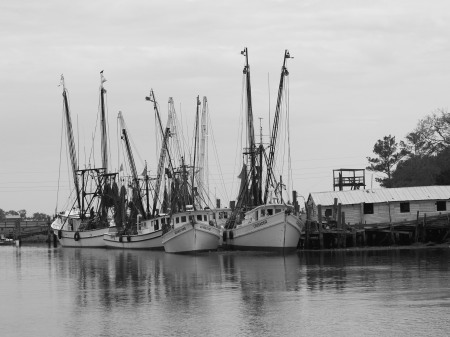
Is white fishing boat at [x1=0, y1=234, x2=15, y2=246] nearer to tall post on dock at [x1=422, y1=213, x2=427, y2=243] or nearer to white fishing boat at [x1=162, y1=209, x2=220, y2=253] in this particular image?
white fishing boat at [x1=162, y1=209, x2=220, y2=253]

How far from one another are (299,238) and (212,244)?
26.8 feet

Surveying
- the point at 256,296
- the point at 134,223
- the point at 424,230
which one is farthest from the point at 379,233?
the point at 256,296

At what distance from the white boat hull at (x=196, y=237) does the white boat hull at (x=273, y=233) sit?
3282 millimetres

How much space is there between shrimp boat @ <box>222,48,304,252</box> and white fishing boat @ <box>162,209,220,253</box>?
147cm

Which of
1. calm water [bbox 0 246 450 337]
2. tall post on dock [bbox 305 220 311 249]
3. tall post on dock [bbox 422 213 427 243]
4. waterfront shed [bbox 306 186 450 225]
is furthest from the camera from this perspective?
waterfront shed [bbox 306 186 450 225]

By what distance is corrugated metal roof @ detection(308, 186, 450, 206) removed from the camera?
87.1m

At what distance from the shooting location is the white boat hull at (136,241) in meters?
97.1

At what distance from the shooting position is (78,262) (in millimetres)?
80875

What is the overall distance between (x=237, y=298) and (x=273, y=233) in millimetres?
34416

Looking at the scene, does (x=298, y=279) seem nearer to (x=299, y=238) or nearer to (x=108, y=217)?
(x=299, y=238)

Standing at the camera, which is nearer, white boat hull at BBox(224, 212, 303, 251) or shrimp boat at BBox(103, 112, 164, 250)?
white boat hull at BBox(224, 212, 303, 251)

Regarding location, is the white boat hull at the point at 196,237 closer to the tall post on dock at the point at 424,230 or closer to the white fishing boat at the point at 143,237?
the white fishing boat at the point at 143,237

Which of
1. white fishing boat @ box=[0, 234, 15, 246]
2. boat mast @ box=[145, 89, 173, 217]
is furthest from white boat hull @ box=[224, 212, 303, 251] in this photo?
white fishing boat @ box=[0, 234, 15, 246]

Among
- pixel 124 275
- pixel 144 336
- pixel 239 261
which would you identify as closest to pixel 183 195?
pixel 239 261
